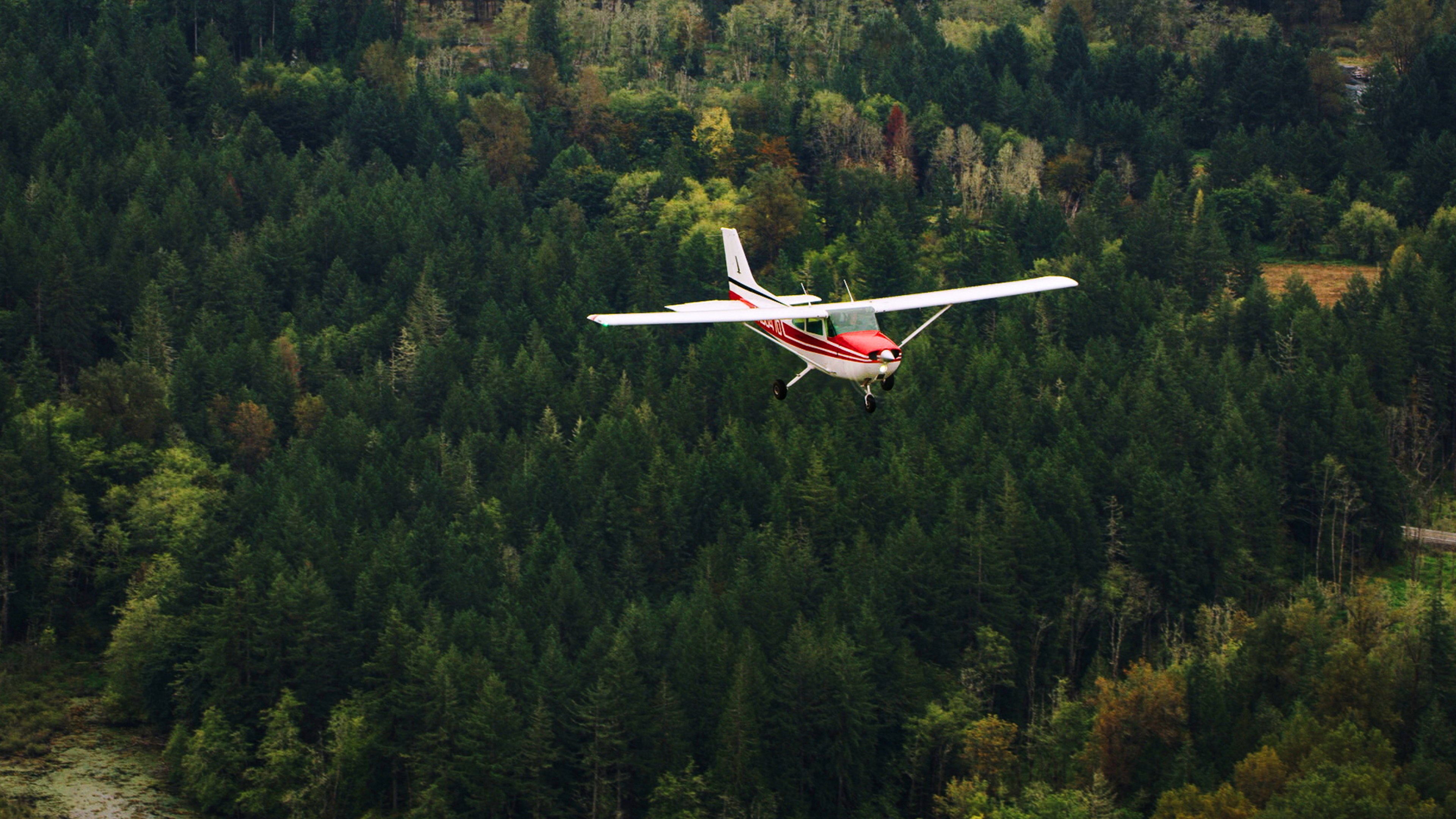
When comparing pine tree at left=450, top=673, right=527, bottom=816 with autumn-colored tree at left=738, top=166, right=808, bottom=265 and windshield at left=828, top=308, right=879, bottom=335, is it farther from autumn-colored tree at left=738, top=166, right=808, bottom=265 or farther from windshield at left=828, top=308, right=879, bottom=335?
autumn-colored tree at left=738, top=166, right=808, bottom=265

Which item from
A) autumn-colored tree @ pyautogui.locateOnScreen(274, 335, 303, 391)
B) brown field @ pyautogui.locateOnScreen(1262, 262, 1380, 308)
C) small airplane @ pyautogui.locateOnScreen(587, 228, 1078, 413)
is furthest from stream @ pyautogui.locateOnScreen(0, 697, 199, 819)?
brown field @ pyautogui.locateOnScreen(1262, 262, 1380, 308)

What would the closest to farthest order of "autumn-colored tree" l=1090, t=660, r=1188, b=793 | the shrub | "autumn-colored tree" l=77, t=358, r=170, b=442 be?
"autumn-colored tree" l=1090, t=660, r=1188, b=793, "autumn-colored tree" l=77, t=358, r=170, b=442, the shrub

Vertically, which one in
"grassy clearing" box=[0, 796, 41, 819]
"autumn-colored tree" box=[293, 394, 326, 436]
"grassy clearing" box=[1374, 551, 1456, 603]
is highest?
"grassy clearing" box=[1374, 551, 1456, 603]

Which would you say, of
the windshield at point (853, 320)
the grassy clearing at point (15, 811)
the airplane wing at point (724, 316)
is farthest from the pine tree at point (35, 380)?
the windshield at point (853, 320)

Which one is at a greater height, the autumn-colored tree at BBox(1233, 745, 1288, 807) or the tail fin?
the tail fin

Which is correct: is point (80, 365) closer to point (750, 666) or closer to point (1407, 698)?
point (750, 666)

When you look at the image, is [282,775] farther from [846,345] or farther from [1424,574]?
[1424,574]

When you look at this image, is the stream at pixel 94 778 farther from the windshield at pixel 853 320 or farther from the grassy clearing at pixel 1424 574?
the grassy clearing at pixel 1424 574

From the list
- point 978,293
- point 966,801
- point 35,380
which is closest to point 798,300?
point 978,293

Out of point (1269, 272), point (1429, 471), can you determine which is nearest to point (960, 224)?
point (1269, 272)
